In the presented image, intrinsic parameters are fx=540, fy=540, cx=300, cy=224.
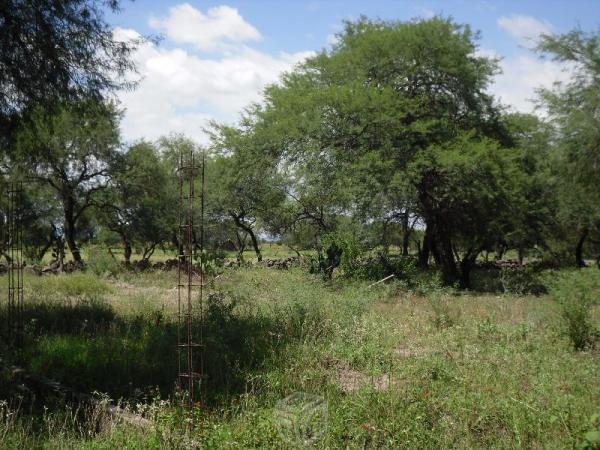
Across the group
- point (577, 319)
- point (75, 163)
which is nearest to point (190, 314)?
point (577, 319)

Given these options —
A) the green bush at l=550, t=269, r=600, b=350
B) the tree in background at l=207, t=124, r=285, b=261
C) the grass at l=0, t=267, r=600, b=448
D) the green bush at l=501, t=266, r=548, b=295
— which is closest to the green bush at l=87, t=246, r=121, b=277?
the tree in background at l=207, t=124, r=285, b=261

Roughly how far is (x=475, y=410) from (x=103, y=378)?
186 inches

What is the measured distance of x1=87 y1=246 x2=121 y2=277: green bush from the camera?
22.5 meters

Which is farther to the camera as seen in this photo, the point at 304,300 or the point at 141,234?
the point at 141,234

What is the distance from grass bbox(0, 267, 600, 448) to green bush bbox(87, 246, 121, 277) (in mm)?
9796

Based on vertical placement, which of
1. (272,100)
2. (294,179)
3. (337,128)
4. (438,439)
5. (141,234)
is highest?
(272,100)

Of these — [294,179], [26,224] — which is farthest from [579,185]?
[26,224]

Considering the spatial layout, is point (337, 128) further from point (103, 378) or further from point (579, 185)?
point (103, 378)

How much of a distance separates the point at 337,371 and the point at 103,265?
59.3 ft

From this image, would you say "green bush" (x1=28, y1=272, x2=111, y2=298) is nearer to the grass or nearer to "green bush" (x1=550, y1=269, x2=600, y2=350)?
the grass

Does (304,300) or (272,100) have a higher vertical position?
(272,100)

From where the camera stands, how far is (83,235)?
135 feet

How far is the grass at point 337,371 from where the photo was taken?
17.3 feet

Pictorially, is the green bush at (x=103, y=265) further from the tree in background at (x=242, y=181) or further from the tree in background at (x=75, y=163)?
the tree in background at (x=242, y=181)
